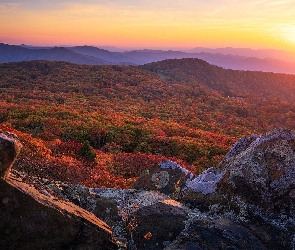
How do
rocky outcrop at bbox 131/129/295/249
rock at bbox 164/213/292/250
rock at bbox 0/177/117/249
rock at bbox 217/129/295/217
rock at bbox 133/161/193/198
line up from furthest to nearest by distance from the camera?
rock at bbox 133/161/193/198
rock at bbox 217/129/295/217
rocky outcrop at bbox 131/129/295/249
rock at bbox 164/213/292/250
rock at bbox 0/177/117/249

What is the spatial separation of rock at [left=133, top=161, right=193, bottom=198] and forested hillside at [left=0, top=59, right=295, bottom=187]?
4.75m

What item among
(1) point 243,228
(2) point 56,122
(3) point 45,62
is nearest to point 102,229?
(1) point 243,228

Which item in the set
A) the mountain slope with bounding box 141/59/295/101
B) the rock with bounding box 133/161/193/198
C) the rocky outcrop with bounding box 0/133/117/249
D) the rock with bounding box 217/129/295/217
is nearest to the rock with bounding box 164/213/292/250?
the rock with bounding box 217/129/295/217

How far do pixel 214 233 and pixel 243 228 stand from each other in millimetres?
687

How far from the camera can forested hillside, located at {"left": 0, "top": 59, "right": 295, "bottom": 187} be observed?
1691cm

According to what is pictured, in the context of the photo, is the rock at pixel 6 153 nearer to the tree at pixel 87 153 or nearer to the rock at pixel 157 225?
the rock at pixel 157 225

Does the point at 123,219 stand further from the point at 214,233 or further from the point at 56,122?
the point at 56,122

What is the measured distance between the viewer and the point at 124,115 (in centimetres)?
4147

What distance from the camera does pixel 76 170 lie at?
1399cm

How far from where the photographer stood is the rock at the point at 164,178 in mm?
8328

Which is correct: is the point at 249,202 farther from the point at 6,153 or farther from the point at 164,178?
the point at 6,153

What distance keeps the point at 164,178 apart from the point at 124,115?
33071mm

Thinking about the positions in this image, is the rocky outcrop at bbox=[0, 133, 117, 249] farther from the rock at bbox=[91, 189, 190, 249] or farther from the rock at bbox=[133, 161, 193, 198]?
the rock at bbox=[133, 161, 193, 198]

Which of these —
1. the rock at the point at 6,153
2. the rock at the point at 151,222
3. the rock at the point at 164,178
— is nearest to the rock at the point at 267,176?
the rock at the point at 151,222
